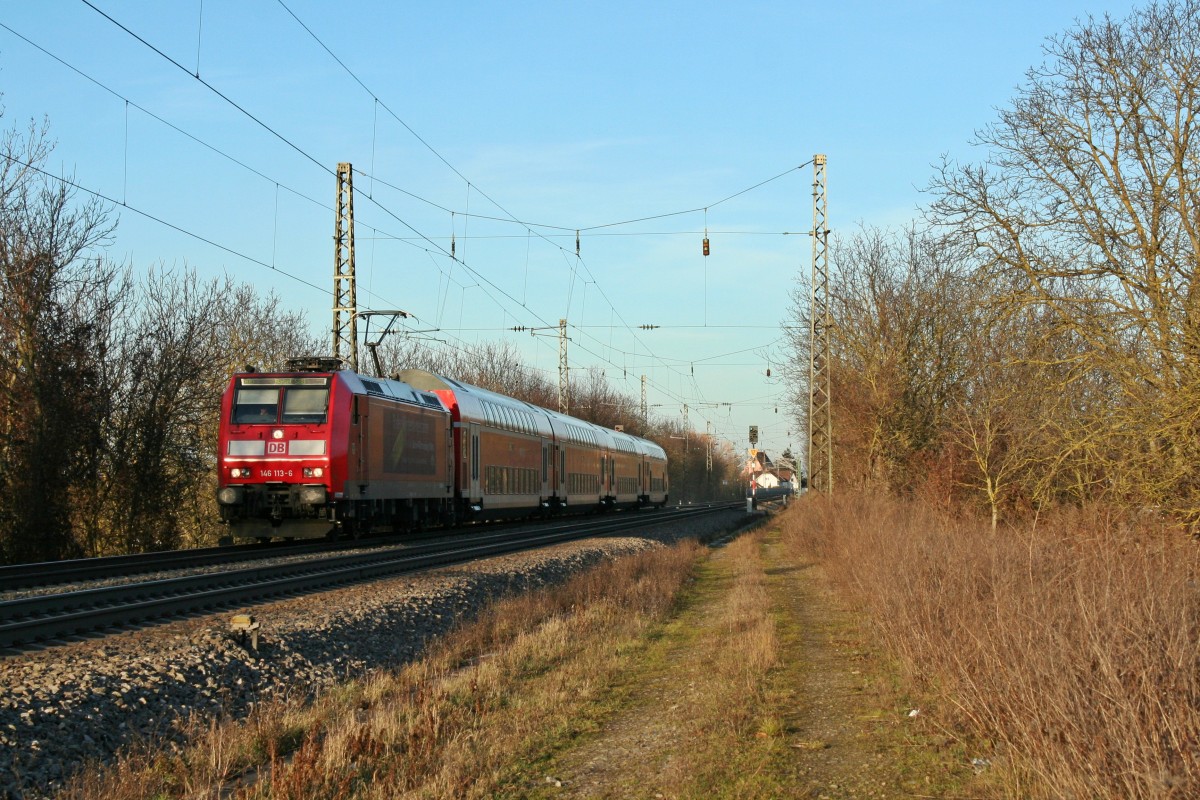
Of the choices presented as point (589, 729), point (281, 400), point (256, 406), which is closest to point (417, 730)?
point (589, 729)

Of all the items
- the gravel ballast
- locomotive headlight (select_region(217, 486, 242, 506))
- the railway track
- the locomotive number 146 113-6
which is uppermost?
the locomotive number 146 113-6

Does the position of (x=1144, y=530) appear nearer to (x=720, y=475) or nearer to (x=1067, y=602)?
(x=1067, y=602)

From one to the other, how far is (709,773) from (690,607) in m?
9.35

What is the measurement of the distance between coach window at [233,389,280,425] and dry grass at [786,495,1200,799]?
14.1 metres

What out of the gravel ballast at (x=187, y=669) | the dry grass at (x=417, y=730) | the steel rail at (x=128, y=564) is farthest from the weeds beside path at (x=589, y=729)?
the steel rail at (x=128, y=564)

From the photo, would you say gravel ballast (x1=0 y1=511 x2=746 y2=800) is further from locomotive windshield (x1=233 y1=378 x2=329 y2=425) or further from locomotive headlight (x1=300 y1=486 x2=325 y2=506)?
locomotive windshield (x1=233 y1=378 x2=329 y2=425)

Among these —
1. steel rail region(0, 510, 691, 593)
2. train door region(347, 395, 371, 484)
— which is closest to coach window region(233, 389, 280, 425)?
train door region(347, 395, 371, 484)

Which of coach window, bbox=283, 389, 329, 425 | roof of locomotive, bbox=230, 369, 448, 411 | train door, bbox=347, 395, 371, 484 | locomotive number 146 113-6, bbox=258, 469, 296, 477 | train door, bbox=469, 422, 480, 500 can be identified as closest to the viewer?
locomotive number 146 113-6, bbox=258, 469, 296, 477

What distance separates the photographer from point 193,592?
13.4 m

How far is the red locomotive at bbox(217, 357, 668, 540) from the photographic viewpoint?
21.1 m

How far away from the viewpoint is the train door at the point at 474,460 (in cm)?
3117

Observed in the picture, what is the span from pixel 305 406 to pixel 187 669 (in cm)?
1307

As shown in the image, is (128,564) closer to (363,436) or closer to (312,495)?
(312,495)

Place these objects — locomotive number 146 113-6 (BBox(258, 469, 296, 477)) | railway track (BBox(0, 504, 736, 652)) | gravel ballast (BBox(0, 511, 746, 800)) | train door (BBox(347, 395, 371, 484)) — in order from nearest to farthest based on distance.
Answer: gravel ballast (BBox(0, 511, 746, 800))
railway track (BBox(0, 504, 736, 652))
locomotive number 146 113-6 (BBox(258, 469, 296, 477))
train door (BBox(347, 395, 371, 484))
